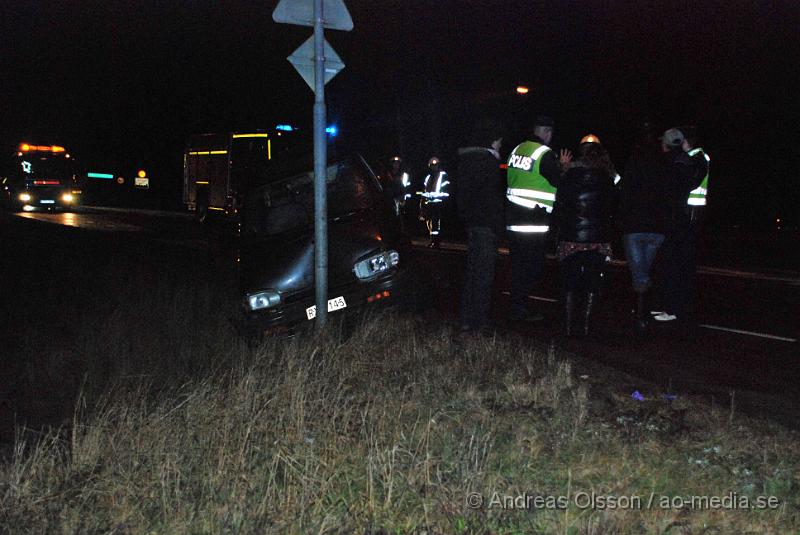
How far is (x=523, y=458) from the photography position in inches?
186

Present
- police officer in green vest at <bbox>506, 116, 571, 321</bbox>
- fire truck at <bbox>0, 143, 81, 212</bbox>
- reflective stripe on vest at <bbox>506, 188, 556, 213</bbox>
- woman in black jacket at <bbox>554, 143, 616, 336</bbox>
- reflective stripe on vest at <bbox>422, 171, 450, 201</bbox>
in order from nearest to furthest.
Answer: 1. woman in black jacket at <bbox>554, 143, 616, 336</bbox>
2. police officer in green vest at <bbox>506, 116, 571, 321</bbox>
3. reflective stripe on vest at <bbox>506, 188, 556, 213</bbox>
4. reflective stripe on vest at <bbox>422, 171, 450, 201</bbox>
5. fire truck at <bbox>0, 143, 81, 212</bbox>

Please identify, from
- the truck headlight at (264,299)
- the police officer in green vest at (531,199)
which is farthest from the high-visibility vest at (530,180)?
the truck headlight at (264,299)

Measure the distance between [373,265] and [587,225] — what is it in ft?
6.77

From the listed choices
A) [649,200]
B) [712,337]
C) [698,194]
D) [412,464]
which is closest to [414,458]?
[412,464]

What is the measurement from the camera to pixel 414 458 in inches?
181

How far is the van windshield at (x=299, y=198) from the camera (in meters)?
9.61

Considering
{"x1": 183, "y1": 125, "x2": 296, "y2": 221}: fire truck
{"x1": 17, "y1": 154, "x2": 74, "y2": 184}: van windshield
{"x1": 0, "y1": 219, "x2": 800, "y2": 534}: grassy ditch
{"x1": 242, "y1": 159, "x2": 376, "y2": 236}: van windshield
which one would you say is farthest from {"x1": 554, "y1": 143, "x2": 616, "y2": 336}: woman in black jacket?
{"x1": 17, "y1": 154, "x2": 74, "y2": 184}: van windshield

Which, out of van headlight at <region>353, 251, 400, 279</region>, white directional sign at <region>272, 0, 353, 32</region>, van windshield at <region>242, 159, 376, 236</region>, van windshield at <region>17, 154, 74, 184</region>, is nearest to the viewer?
white directional sign at <region>272, 0, 353, 32</region>

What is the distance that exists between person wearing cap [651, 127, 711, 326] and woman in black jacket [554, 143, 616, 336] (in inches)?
36.5

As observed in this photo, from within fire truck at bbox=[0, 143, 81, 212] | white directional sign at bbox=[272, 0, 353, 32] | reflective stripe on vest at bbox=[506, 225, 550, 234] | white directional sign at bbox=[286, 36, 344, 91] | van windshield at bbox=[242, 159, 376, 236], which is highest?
white directional sign at bbox=[272, 0, 353, 32]

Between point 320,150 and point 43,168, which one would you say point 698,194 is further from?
point 43,168

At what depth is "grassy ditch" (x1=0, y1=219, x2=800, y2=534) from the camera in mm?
4094

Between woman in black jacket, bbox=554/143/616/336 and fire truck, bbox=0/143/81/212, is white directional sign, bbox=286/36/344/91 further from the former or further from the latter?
fire truck, bbox=0/143/81/212

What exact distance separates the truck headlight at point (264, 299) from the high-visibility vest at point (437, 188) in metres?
10.2
